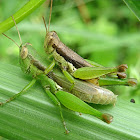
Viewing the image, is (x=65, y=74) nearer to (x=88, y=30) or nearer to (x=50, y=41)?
(x=50, y=41)

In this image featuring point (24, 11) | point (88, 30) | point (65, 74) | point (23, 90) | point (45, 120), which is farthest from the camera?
point (88, 30)

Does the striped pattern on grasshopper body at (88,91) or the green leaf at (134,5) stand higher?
the green leaf at (134,5)

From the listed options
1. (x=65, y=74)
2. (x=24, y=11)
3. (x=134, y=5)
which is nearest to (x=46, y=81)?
(x=65, y=74)

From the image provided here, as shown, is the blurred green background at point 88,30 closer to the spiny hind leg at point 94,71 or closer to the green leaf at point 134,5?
the spiny hind leg at point 94,71

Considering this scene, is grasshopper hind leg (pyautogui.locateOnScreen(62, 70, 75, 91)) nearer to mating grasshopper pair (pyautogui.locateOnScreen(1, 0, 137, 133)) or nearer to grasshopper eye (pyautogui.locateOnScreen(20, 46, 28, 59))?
mating grasshopper pair (pyautogui.locateOnScreen(1, 0, 137, 133))

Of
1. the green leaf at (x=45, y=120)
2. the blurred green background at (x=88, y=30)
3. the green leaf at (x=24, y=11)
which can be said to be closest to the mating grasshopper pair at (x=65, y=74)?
the green leaf at (x=45, y=120)

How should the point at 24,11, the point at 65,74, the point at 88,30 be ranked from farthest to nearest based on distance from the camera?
the point at 88,30 < the point at 65,74 < the point at 24,11
